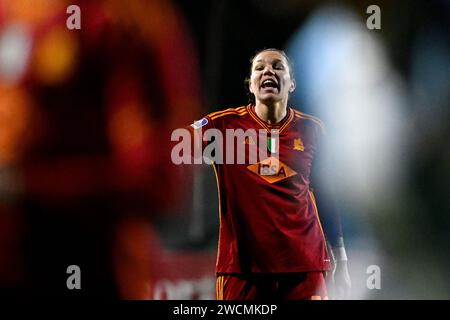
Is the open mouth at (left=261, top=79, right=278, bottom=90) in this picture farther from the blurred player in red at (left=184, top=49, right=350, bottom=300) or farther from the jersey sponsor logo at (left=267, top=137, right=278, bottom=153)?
the jersey sponsor logo at (left=267, top=137, right=278, bottom=153)

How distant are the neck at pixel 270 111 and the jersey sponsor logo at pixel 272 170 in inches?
7.5


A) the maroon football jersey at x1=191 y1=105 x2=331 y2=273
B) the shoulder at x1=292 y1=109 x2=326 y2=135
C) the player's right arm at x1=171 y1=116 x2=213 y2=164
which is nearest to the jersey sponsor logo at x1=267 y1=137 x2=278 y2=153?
the maroon football jersey at x1=191 y1=105 x2=331 y2=273

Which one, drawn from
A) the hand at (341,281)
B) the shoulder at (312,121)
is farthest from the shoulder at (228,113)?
the hand at (341,281)

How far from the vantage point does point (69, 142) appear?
87.7 inches

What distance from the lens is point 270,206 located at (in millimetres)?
2191

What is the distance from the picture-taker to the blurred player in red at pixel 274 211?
85.5 inches

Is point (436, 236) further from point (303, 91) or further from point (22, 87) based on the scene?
point (22, 87)

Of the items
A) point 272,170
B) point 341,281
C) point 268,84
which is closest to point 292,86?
point 268,84

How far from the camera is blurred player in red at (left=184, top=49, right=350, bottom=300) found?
7.13ft

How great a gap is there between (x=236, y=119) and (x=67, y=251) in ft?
3.28

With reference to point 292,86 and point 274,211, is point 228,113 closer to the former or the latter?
point 292,86

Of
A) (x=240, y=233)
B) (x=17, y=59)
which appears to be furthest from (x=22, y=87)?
(x=240, y=233)

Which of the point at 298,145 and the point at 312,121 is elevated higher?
the point at 312,121

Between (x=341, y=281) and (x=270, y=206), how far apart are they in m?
0.49
